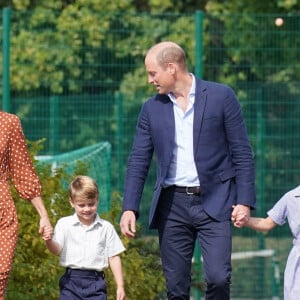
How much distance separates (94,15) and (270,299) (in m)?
3.33

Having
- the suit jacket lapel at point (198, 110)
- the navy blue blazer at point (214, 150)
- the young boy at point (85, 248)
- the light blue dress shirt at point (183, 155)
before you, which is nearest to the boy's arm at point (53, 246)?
the young boy at point (85, 248)

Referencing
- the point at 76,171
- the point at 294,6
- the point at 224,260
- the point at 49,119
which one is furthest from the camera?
the point at 294,6

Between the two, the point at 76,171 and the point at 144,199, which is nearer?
the point at 76,171

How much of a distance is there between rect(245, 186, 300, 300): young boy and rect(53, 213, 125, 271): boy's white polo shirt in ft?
2.87

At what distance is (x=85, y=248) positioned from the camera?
8.74 metres

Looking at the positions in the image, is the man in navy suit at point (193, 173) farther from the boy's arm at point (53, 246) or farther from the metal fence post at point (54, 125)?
the metal fence post at point (54, 125)

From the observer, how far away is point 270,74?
14.2 metres

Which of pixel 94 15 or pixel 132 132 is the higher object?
pixel 94 15

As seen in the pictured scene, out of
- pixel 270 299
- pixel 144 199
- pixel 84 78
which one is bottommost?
pixel 270 299


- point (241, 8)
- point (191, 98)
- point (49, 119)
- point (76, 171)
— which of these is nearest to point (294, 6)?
point (241, 8)

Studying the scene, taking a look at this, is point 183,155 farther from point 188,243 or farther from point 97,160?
point 97,160

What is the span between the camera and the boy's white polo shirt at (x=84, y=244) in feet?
28.7

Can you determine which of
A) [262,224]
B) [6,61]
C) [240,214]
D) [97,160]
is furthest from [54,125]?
[240,214]

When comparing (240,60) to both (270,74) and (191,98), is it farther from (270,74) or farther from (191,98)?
(191,98)
